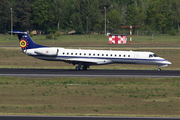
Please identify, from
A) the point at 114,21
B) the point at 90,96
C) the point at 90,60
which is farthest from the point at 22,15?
the point at 90,96

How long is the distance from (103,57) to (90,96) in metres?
19.1

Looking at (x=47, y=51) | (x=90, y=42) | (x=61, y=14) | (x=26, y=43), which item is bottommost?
(x=47, y=51)

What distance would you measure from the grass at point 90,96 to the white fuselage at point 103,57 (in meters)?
9.02

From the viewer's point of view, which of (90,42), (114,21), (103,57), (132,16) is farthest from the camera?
(132,16)

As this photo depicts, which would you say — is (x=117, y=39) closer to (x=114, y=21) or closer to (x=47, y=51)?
(x=47, y=51)

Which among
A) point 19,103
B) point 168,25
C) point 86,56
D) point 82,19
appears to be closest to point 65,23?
point 82,19

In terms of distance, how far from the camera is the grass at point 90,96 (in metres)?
21.7

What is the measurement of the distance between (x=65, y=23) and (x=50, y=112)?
13272cm

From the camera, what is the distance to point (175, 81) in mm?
35000

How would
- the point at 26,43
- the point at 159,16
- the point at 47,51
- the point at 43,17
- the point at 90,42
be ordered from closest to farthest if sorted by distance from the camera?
the point at 47,51
the point at 26,43
the point at 90,42
the point at 159,16
the point at 43,17

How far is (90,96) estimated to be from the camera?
26.8 metres

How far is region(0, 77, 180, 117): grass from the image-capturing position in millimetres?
21656

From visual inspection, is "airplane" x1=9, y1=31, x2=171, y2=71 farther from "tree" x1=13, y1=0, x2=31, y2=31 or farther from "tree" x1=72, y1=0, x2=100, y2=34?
"tree" x1=13, y1=0, x2=31, y2=31

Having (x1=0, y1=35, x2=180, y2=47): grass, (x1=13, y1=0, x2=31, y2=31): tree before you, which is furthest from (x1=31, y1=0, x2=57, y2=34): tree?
(x1=0, y1=35, x2=180, y2=47): grass
